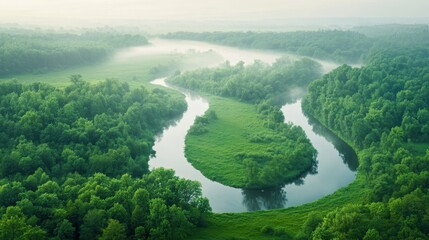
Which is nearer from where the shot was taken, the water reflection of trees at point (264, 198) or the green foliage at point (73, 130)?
the water reflection of trees at point (264, 198)

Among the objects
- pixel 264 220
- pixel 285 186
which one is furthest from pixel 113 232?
pixel 285 186

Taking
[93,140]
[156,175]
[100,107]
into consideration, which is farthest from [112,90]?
[156,175]

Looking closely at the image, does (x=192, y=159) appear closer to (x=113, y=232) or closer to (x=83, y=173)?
(x=83, y=173)

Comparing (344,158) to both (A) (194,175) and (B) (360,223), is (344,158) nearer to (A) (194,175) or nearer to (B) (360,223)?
(A) (194,175)

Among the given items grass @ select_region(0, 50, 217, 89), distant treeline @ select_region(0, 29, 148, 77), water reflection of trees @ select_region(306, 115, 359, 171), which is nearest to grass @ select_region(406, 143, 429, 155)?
water reflection of trees @ select_region(306, 115, 359, 171)

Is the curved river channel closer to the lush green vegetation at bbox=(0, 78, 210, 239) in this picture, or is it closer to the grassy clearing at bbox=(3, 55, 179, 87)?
the lush green vegetation at bbox=(0, 78, 210, 239)

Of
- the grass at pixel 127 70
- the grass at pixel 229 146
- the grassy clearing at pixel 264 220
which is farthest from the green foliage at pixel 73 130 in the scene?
the grass at pixel 127 70

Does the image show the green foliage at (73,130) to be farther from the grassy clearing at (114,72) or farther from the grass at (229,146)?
the grassy clearing at (114,72)
